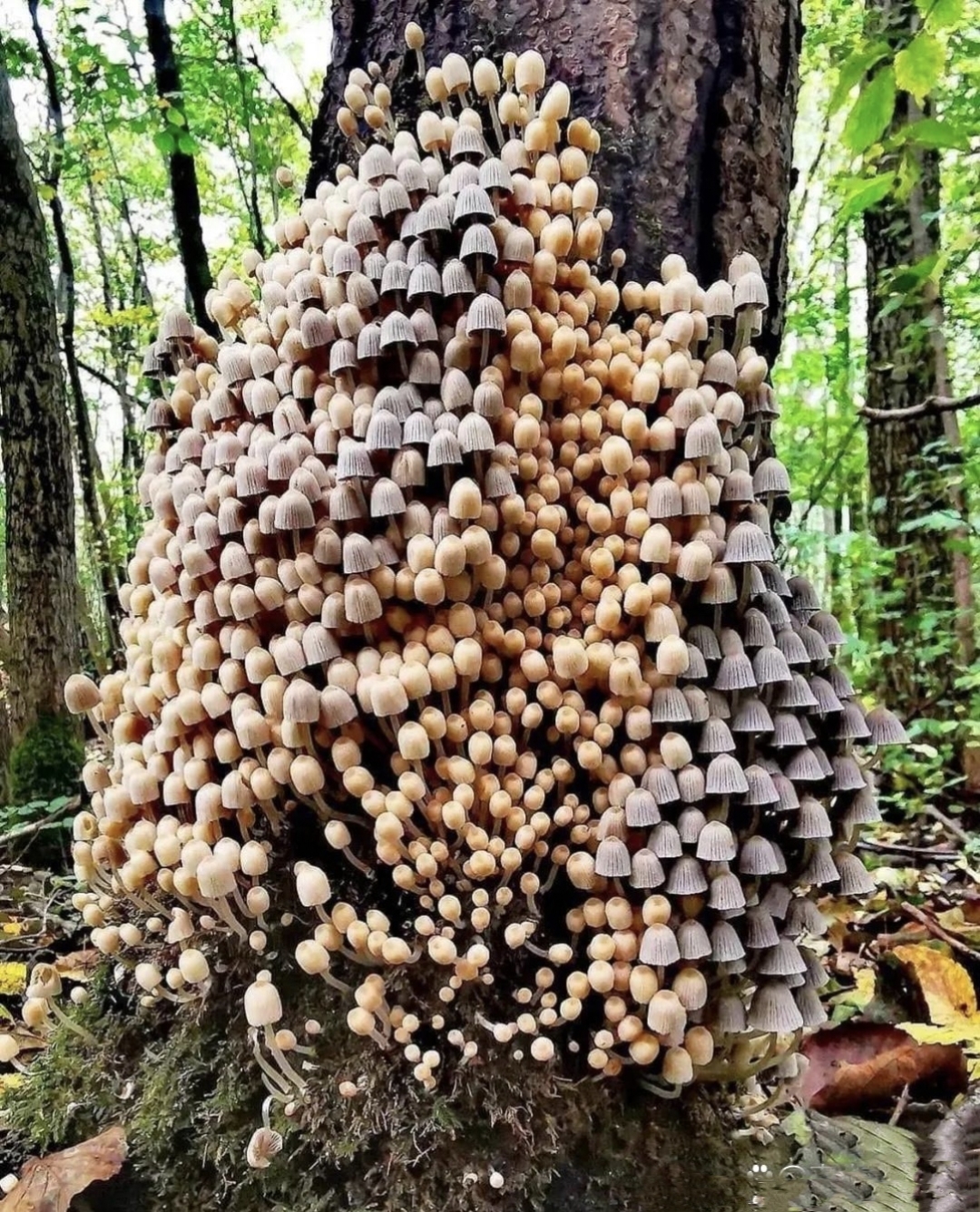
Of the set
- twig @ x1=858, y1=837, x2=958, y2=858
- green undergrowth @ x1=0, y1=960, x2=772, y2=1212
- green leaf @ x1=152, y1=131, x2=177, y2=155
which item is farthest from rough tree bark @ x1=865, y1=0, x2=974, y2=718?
green undergrowth @ x1=0, y1=960, x2=772, y2=1212

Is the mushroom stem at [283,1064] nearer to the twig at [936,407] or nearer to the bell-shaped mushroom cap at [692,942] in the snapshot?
the bell-shaped mushroom cap at [692,942]

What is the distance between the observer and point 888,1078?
1927 mm

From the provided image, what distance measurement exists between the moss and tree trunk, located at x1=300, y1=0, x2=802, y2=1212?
173 inches

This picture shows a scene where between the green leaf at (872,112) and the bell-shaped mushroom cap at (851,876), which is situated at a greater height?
the green leaf at (872,112)

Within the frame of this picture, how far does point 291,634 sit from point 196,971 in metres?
0.54

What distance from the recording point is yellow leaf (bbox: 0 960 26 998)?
8.62 ft

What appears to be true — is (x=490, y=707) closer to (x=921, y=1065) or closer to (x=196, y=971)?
(x=196, y=971)

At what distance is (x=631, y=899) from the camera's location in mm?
1433

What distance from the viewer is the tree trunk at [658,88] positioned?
5.74 feet

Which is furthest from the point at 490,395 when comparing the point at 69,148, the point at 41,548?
the point at 69,148

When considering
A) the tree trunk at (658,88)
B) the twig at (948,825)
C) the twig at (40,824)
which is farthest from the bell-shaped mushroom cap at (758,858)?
the twig at (40,824)

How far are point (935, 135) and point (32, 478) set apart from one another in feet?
15.8

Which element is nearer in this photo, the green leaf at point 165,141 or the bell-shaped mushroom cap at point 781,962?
the bell-shaped mushroom cap at point 781,962

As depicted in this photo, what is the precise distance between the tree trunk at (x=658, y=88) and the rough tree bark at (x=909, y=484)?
4.26 metres
